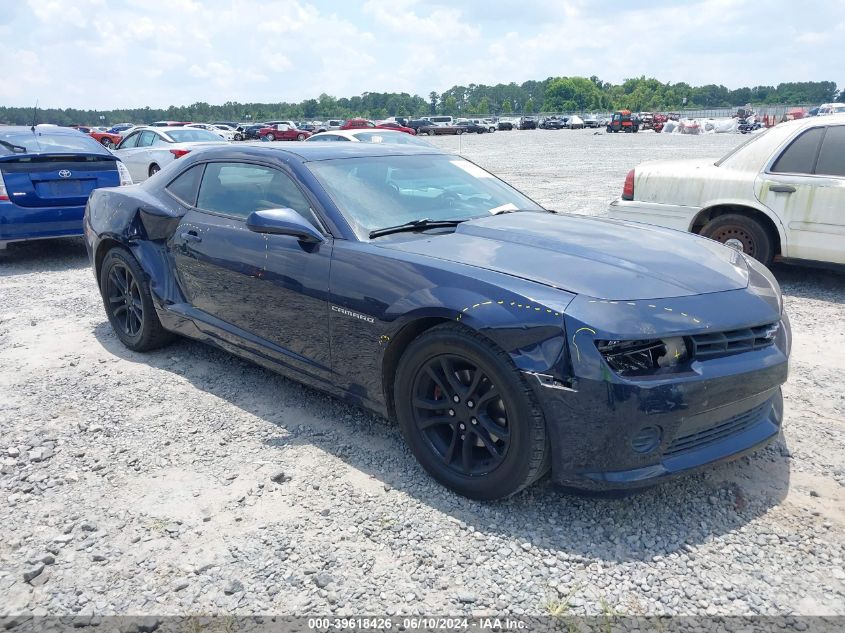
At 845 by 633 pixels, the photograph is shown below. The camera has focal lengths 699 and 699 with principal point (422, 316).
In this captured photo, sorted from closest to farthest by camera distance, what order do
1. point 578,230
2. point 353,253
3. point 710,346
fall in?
1. point 710,346
2. point 353,253
3. point 578,230

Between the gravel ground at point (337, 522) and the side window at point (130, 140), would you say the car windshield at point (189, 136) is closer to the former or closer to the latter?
the side window at point (130, 140)

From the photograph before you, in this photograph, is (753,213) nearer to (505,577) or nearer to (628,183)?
(628,183)

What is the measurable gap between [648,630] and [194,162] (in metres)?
3.82

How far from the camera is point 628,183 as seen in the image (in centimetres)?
720

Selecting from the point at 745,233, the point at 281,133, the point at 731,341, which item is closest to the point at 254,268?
the point at 731,341

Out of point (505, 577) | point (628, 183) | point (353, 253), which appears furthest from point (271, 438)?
point (628, 183)

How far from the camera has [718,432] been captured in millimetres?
2834

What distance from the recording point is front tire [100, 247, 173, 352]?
4.78 meters

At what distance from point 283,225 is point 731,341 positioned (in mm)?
2093

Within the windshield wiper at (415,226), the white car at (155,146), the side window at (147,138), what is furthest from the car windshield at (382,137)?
the windshield wiper at (415,226)

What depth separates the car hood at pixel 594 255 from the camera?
9.37 ft

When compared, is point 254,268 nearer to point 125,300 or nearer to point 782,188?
point 125,300

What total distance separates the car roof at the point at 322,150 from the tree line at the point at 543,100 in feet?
419

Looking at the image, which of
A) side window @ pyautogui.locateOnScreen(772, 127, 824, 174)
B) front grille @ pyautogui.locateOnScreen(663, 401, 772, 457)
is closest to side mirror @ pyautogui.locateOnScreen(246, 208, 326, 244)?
front grille @ pyautogui.locateOnScreen(663, 401, 772, 457)
